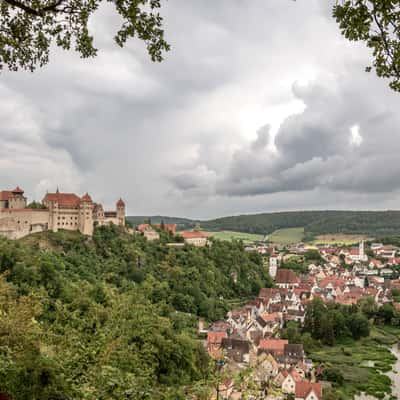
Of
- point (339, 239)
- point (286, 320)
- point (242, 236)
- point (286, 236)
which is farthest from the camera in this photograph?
point (286, 236)

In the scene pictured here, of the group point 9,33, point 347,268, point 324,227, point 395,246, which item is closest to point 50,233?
point 9,33

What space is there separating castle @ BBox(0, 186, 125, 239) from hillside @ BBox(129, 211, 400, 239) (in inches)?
4404

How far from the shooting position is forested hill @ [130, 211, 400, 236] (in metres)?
150

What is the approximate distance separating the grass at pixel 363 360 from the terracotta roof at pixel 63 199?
29.3m

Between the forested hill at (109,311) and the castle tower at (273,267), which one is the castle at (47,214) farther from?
the castle tower at (273,267)

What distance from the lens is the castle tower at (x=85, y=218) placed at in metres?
44.5

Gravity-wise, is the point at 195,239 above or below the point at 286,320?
above

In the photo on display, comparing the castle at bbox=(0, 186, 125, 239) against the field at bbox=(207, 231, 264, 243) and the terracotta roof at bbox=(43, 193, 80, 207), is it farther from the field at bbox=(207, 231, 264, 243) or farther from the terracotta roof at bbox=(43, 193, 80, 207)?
the field at bbox=(207, 231, 264, 243)

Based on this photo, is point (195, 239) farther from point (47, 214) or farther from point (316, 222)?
point (316, 222)

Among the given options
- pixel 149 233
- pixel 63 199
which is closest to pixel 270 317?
pixel 149 233

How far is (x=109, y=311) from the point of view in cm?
1117

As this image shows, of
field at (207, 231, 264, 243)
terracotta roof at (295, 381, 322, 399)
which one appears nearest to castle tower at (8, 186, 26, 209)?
terracotta roof at (295, 381, 322, 399)

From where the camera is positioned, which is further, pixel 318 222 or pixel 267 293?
pixel 318 222

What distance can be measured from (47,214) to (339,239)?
113 m
